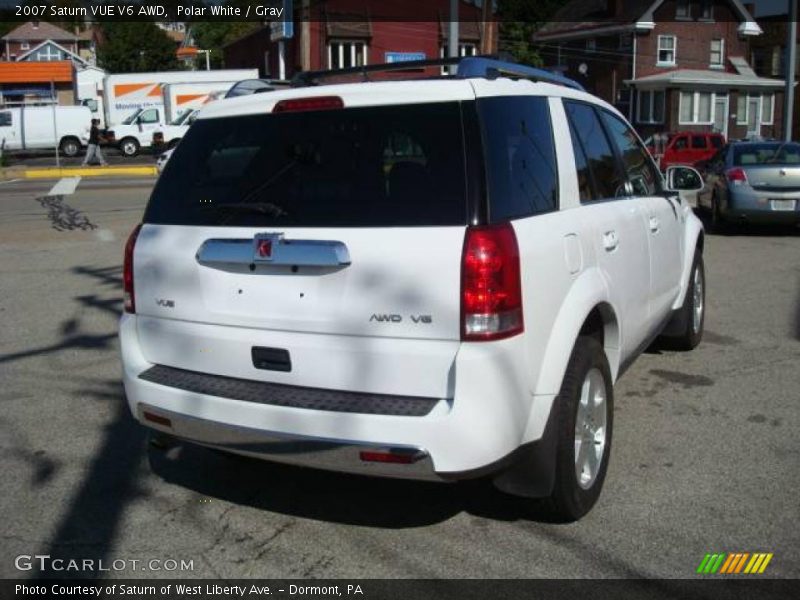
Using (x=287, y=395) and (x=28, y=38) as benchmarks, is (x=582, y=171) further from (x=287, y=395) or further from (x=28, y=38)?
(x=28, y=38)

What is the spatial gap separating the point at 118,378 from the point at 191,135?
268cm

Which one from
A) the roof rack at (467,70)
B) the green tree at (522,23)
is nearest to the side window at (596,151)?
the roof rack at (467,70)

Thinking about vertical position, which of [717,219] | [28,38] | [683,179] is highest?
[28,38]

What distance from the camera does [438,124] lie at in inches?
136

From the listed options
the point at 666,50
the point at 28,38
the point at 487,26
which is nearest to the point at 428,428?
the point at 487,26

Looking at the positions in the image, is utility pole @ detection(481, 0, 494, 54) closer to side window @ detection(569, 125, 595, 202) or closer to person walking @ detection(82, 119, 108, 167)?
person walking @ detection(82, 119, 108, 167)

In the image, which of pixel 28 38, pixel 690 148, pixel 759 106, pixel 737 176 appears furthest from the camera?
pixel 28 38

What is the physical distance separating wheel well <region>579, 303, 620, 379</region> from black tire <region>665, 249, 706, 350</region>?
2.05m

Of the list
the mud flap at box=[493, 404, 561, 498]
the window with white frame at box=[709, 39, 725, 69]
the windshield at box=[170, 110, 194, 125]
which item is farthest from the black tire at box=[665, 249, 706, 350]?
the window with white frame at box=[709, 39, 725, 69]

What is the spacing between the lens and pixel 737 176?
12.7 metres

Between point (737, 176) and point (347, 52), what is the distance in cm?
3016

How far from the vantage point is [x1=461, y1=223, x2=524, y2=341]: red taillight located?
319cm

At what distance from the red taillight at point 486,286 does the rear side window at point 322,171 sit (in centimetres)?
12

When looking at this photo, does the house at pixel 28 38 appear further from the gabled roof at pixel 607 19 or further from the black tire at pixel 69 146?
the black tire at pixel 69 146
